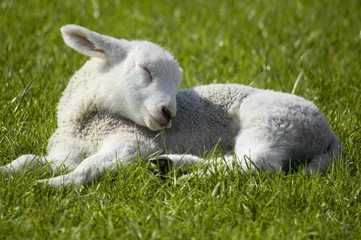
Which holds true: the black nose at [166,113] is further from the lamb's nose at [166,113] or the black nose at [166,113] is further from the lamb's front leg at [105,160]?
the lamb's front leg at [105,160]

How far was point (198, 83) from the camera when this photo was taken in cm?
602

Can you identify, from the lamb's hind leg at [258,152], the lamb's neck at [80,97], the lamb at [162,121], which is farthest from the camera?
the lamb's neck at [80,97]

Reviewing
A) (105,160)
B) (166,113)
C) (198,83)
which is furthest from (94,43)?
(198,83)

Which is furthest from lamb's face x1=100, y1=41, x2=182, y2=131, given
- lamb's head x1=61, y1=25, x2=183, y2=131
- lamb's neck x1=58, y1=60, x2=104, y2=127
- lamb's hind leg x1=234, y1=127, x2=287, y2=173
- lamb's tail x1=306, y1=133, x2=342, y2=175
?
lamb's tail x1=306, y1=133, x2=342, y2=175

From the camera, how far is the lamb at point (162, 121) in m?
4.19

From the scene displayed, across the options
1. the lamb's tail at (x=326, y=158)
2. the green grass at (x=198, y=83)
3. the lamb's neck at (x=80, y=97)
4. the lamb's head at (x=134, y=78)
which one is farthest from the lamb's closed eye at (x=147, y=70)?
the lamb's tail at (x=326, y=158)

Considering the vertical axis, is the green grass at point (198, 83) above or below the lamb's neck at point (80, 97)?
below

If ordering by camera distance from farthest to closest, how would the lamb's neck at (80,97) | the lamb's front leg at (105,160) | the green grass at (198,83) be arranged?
the lamb's neck at (80,97) → the lamb's front leg at (105,160) → the green grass at (198,83)

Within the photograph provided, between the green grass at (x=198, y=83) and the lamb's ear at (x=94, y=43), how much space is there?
60 cm

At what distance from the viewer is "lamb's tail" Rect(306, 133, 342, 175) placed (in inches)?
164

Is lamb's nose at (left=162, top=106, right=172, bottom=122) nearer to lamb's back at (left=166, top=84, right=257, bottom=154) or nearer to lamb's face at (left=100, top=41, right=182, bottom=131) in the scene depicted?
lamb's face at (left=100, top=41, right=182, bottom=131)

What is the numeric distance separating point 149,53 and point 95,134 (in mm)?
640

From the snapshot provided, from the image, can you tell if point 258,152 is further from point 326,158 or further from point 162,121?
point 162,121

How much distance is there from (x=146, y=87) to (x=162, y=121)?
267 millimetres
